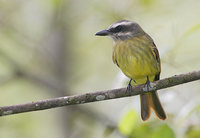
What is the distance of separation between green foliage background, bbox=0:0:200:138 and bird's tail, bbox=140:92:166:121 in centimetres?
10

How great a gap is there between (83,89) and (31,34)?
1.28 meters

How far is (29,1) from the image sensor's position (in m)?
5.71

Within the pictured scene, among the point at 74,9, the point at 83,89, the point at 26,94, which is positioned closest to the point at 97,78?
the point at 83,89

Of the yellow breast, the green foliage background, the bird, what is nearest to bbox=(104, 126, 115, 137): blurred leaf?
the green foliage background

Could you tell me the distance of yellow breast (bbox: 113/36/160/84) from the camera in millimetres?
3609

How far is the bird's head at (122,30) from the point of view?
153 inches

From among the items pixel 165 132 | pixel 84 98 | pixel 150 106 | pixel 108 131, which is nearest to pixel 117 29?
pixel 150 106

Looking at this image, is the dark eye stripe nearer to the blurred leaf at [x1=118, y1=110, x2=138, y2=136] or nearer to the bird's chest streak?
the bird's chest streak

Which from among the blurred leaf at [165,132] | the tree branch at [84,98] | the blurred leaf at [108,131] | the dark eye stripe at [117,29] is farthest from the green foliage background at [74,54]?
the blurred leaf at [165,132]

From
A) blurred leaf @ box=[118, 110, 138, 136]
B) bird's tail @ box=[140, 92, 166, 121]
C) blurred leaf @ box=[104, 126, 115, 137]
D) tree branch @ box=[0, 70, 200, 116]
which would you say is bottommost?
blurred leaf @ box=[104, 126, 115, 137]

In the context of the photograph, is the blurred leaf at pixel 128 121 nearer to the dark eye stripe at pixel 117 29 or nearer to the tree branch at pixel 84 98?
the tree branch at pixel 84 98

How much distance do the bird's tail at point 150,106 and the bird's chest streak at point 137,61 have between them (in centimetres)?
25

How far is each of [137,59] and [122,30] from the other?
1.57 feet

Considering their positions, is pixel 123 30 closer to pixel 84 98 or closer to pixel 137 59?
pixel 137 59
